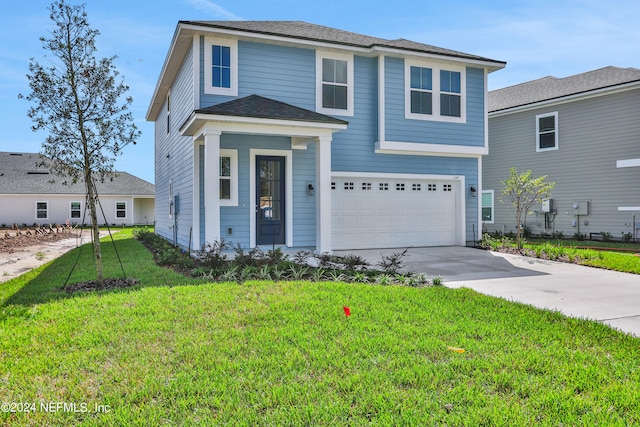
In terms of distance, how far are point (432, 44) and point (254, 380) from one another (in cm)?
1345

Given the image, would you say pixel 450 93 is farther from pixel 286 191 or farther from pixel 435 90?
pixel 286 191

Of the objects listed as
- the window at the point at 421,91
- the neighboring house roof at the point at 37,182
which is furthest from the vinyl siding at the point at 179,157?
the neighboring house roof at the point at 37,182

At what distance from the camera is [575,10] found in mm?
10492

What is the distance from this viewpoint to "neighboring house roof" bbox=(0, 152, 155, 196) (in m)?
31.1

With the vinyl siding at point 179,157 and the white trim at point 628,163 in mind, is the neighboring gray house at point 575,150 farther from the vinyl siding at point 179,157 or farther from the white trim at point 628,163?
the vinyl siding at point 179,157

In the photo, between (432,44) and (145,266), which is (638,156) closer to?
(432,44)

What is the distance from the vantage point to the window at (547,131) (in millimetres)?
16641

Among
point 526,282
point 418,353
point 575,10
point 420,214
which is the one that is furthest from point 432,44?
point 418,353

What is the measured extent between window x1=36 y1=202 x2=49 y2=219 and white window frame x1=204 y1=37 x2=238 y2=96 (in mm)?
26935

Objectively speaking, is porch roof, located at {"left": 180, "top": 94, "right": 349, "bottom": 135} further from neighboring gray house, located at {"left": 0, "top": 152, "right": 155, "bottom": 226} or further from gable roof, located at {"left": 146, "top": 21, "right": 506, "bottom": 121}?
neighboring gray house, located at {"left": 0, "top": 152, "right": 155, "bottom": 226}

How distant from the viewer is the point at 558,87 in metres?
17.4

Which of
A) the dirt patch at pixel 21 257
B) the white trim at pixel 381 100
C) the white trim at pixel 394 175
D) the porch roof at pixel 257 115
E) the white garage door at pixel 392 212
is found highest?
the white trim at pixel 381 100

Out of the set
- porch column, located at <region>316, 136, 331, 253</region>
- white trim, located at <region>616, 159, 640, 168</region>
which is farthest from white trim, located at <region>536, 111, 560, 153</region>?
porch column, located at <region>316, 136, 331, 253</region>

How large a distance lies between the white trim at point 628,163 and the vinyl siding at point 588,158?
173mm
